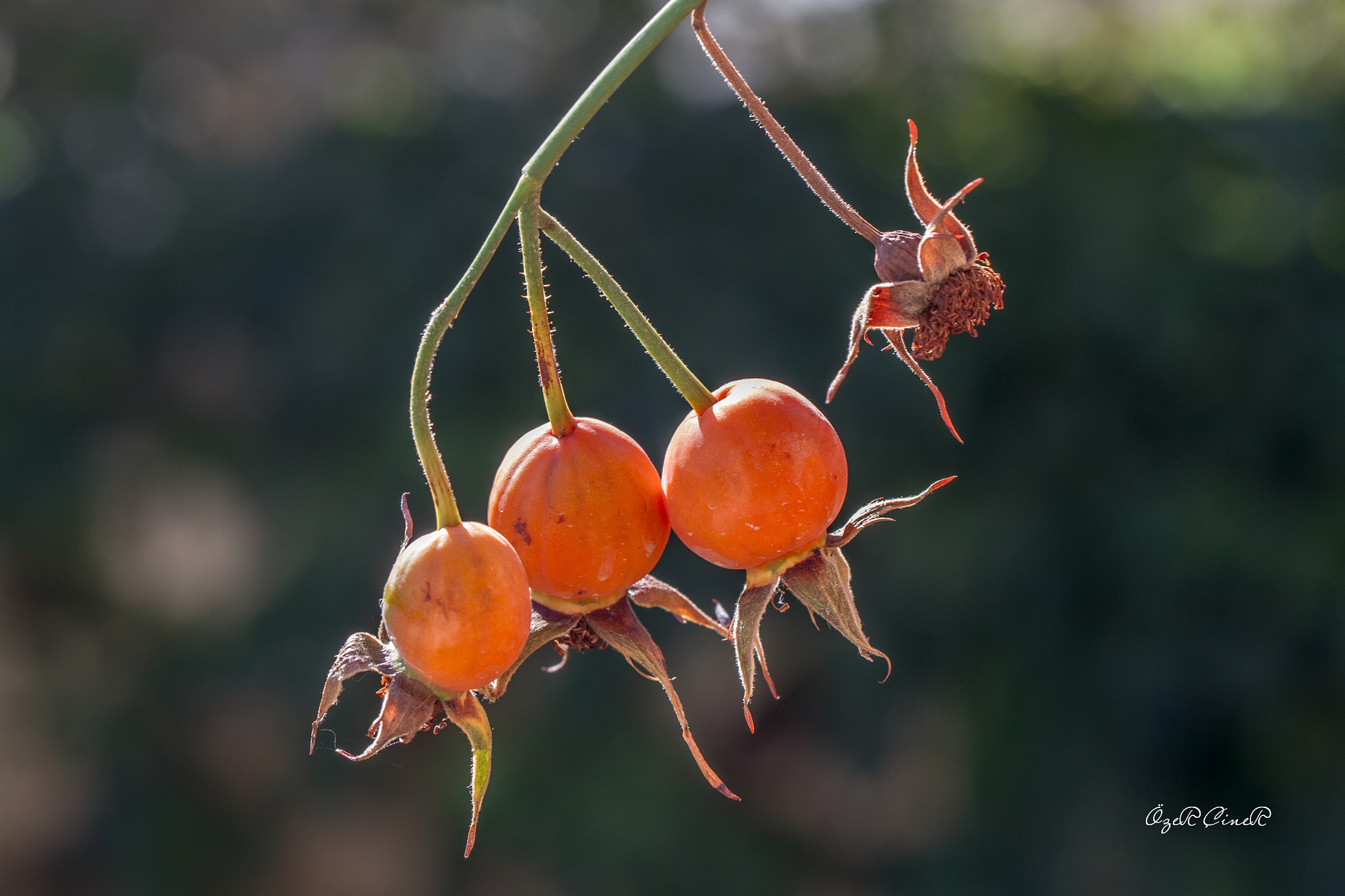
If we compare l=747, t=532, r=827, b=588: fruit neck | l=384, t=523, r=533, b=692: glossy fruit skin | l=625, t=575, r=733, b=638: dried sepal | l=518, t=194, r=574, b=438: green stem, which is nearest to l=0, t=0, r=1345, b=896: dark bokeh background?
l=625, t=575, r=733, b=638: dried sepal

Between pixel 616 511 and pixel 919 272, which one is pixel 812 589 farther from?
pixel 919 272

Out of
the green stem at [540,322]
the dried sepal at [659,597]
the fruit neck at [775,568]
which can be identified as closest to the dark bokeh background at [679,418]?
the dried sepal at [659,597]

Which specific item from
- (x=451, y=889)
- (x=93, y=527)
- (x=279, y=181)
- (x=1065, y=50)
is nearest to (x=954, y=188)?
(x=1065, y=50)

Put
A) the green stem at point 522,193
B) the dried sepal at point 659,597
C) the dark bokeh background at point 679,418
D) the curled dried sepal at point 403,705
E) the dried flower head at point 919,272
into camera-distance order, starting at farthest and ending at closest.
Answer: the dark bokeh background at point 679,418 < the dried sepal at point 659,597 < the dried flower head at point 919,272 < the curled dried sepal at point 403,705 < the green stem at point 522,193

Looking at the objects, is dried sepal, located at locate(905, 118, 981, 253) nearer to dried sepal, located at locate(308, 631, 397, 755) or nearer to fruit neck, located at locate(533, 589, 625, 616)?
fruit neck, located at locate(533, 589, 625, 616)

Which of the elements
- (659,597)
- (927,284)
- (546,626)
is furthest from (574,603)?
(927,284)

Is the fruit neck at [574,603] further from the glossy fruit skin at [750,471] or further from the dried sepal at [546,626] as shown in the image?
the glossy fruit skin at [750,471]

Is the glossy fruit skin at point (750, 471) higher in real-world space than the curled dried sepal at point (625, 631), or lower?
higher
